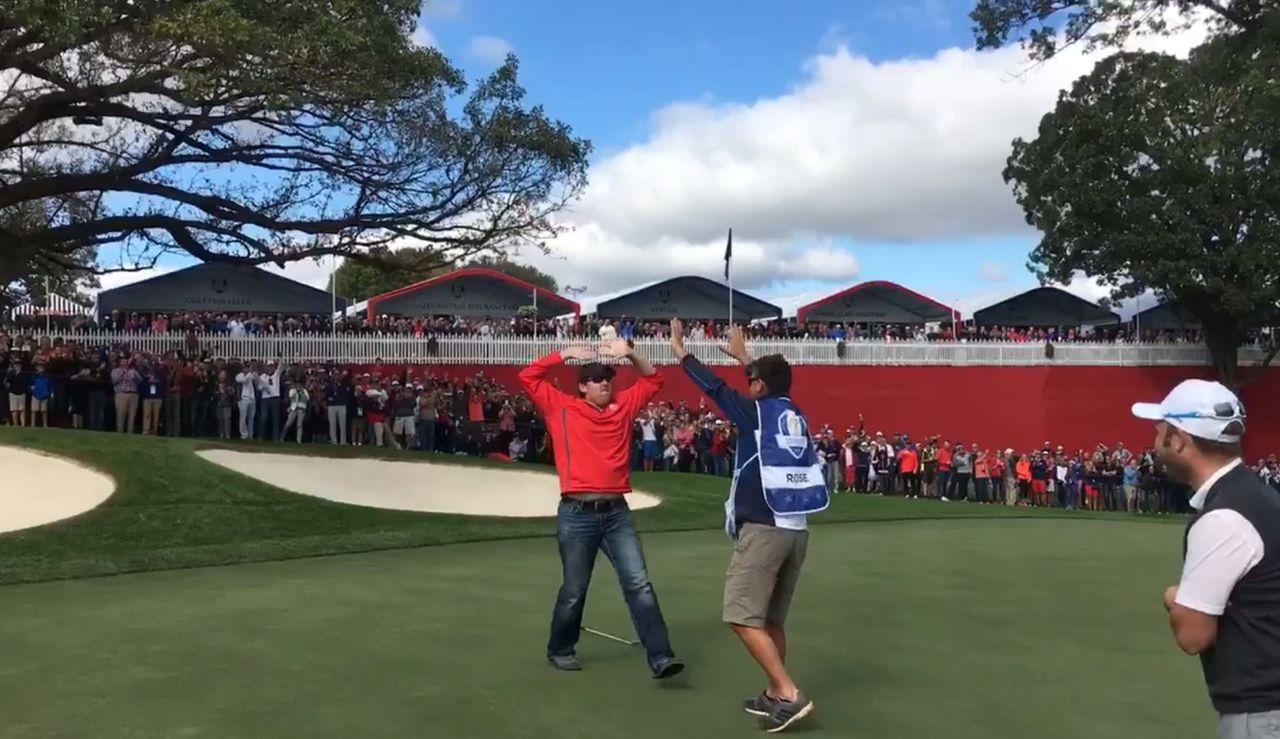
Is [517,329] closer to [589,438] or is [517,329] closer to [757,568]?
[589,438]

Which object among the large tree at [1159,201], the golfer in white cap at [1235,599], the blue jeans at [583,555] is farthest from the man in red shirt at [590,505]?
the large tree at [1159,201]

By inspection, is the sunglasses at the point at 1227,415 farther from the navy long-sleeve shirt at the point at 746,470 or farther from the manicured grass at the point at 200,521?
the manicured grass at the point at 200,521

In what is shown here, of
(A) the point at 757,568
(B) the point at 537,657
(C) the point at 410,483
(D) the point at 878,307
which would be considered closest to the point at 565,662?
(B) the point at 537,657

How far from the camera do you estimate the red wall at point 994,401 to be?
32094mm

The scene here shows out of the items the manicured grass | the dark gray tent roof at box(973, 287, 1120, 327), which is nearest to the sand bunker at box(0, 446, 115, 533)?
the manicured grass

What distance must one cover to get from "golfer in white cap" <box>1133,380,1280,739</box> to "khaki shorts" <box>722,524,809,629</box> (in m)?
2.84

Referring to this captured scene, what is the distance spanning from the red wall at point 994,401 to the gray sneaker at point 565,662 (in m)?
24.3

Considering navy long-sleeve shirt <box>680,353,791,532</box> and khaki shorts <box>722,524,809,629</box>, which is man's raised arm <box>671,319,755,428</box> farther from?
khaki shorts <box>722,524,809,629</box>

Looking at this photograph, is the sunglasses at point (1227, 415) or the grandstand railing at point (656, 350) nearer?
the sunglasses at point (1227, 415)

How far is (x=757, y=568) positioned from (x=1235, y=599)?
302cm

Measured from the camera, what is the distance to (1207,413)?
10.5ft

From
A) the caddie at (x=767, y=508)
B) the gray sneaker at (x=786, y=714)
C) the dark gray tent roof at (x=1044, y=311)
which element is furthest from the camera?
the dark gray tent roof at (x=1044, y=311)

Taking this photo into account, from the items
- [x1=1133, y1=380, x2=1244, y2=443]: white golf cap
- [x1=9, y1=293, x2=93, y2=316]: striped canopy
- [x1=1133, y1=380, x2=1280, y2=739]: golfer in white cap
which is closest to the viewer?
[x1=1133, y1=380, x2=1280, y2=739]: golfer in white cap

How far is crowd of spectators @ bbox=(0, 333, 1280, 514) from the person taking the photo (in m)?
20.2
